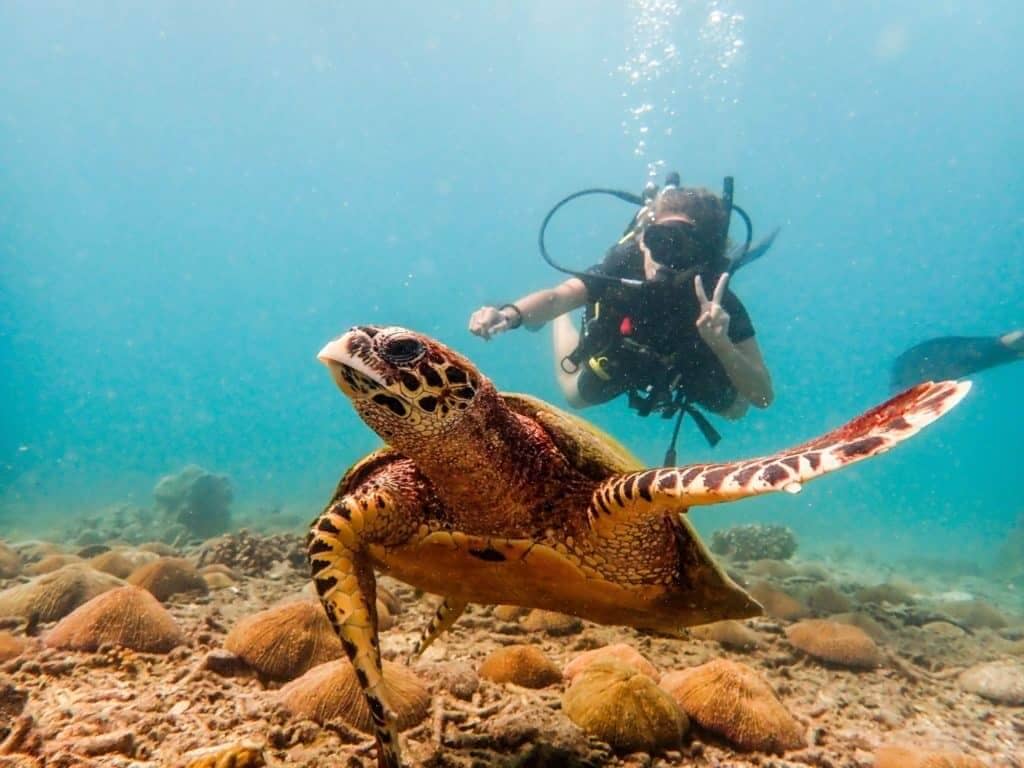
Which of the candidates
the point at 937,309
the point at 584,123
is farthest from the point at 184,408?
the point at 937,309

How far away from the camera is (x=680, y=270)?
309 inches

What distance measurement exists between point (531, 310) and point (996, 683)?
21.5 ft

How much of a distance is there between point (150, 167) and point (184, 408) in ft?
193

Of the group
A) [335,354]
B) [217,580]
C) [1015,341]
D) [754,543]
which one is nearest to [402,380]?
[335,354]

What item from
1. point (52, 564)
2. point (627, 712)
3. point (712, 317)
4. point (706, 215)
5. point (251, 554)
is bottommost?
point (627, 712)

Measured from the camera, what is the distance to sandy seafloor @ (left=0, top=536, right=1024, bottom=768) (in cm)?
238

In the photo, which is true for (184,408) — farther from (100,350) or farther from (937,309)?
(937,309)

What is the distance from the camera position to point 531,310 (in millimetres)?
7934

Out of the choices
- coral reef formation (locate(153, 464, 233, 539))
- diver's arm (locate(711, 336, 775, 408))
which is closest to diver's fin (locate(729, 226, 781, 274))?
diver's arm (locate(711, 336, 775, 408))

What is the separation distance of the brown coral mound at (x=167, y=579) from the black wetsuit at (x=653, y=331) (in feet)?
19.8

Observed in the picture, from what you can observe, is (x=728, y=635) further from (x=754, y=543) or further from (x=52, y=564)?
(x=754, y=543)

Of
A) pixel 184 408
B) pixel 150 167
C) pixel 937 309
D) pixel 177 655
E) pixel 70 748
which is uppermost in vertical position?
pixel 150 167

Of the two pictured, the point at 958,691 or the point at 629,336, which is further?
the point at 629,336

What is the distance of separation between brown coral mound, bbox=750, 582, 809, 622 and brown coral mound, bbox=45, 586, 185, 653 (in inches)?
232
